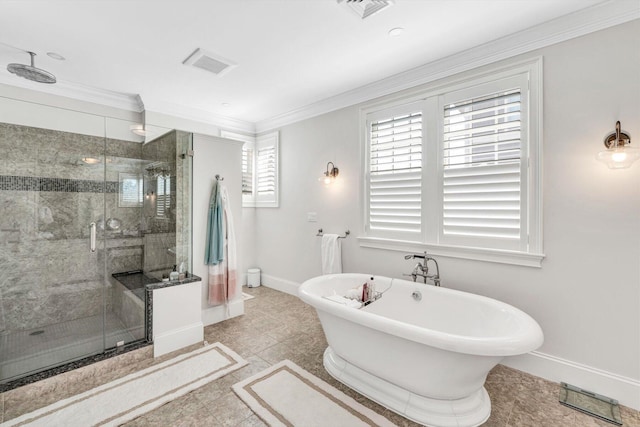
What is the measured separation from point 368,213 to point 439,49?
5.51ft

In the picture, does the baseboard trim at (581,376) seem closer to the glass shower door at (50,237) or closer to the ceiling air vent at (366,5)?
the ceiling air vent at (366,5)

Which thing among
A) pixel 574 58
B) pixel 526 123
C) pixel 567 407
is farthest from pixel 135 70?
pixel 567 407

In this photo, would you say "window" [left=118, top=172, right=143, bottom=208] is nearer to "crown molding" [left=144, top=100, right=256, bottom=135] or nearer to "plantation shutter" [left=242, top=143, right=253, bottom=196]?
→ "crown molding" [left=144, top=100, right=256, bottom=135]

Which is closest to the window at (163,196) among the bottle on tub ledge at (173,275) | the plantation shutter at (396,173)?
the bottle on tub ledge at (173,275)

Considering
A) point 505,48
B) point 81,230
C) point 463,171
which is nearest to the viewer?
point 505,48

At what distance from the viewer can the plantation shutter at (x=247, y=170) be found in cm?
455

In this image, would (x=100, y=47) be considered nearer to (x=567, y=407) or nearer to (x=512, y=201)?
(x=512, y=201)

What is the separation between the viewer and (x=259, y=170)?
462 cm

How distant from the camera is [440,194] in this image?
2639mm

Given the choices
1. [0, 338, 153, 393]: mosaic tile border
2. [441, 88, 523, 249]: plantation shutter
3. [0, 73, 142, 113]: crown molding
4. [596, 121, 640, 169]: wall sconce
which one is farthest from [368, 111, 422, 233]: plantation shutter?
[0, 73, 142, 113]: crown molding

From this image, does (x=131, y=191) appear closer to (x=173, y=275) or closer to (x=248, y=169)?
(x=173, y=275)

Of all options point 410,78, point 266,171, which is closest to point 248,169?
point 266,171

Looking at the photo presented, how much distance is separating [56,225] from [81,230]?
204 mm

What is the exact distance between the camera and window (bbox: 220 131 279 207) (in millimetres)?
4359
